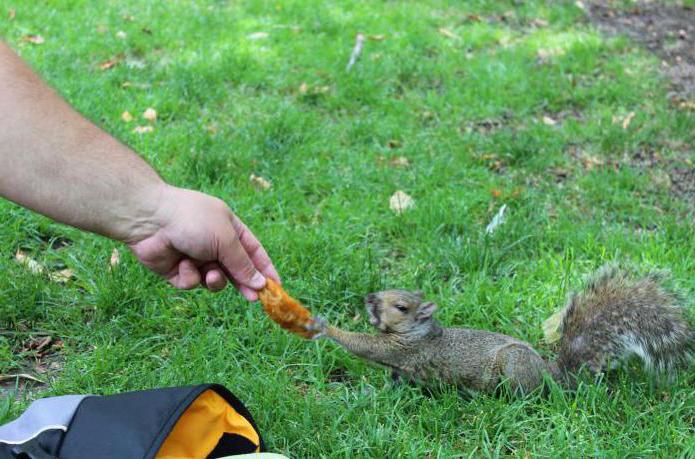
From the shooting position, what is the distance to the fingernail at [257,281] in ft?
6.59

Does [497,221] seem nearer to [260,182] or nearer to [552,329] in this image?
[552,329]

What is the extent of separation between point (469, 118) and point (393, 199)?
112 centimetres

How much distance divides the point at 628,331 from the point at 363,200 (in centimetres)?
141

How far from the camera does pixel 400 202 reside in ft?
11.0

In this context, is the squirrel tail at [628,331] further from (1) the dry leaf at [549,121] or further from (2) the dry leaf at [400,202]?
(1) the dry leaf at [549,121]

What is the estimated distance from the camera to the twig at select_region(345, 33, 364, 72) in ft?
15.7

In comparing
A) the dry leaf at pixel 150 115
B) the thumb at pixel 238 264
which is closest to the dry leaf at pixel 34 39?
the dry leaf at pixel 150 115

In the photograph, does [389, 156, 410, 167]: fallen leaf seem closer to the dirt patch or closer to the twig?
the twig

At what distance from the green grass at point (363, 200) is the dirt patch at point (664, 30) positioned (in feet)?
0.51

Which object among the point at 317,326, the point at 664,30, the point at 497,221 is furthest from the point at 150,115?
the point at 664,30

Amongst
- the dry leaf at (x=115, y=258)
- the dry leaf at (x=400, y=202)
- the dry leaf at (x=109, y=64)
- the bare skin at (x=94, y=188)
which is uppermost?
the bare skin at (x=94, y=188)

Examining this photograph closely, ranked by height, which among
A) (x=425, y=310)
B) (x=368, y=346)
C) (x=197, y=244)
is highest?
(x=197, y=244)

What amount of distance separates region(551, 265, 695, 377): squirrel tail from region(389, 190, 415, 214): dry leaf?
3.53 ft

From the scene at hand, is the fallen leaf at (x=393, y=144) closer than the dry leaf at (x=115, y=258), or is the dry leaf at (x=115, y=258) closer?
A: the dry leaf at (x=115, y=258)
